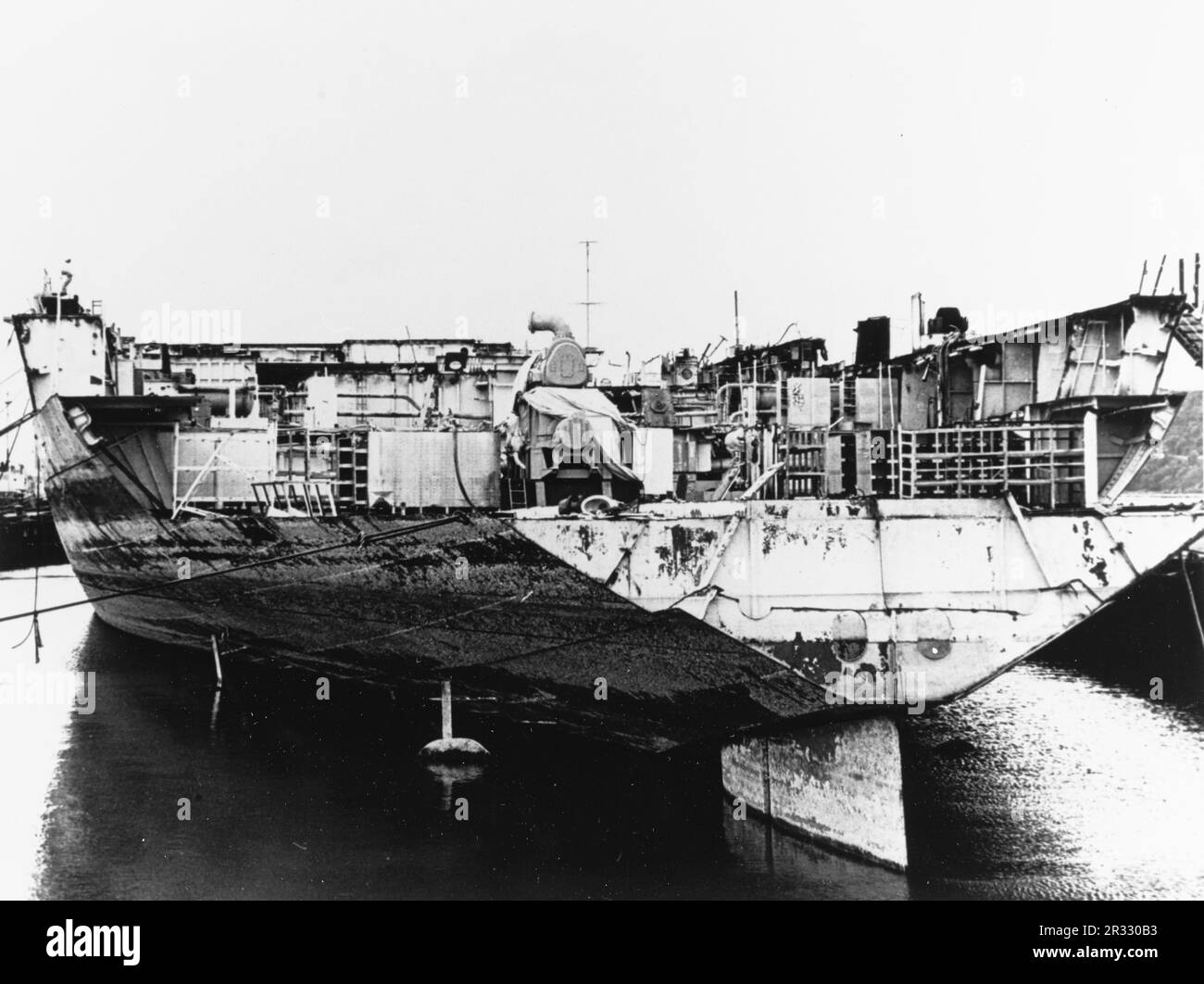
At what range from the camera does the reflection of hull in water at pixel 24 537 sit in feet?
125

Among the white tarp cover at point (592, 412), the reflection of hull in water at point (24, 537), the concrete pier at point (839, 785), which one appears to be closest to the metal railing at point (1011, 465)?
the concrete pier at point (839, 785)

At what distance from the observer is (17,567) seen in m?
39.8

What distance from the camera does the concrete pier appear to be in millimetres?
10422

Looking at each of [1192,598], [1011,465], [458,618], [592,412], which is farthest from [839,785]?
[1192,598]

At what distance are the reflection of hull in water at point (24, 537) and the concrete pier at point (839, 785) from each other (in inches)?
1306

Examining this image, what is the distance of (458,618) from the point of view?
12172 mm

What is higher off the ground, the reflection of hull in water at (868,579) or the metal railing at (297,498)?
the metal railing at (297,498)

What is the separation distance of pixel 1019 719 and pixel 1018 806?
5.23 metres

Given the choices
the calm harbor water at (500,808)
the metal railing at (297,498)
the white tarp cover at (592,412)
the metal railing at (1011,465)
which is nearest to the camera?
the calm harbor water at (500,808)

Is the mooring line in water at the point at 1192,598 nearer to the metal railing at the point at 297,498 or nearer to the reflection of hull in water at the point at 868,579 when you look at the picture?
the reflection of hull in water at the point at 868,579

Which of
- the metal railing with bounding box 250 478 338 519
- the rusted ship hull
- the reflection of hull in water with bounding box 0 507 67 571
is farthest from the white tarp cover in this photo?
the reflection of hull in water with bounding box 0 507 67 571

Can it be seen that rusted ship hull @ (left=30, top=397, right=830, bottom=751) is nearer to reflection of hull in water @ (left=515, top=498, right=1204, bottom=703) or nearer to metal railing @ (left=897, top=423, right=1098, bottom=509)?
reflection of hull in water @ (left=515, top=498, right=1204, bottom=703)
